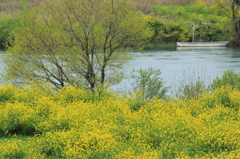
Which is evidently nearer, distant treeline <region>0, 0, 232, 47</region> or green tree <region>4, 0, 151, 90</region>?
green tree <region>4, 0, 151, 90</region>

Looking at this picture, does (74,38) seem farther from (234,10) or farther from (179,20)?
(179,20)

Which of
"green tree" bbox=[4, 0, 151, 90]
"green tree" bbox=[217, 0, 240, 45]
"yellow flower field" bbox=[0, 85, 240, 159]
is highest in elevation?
"green tree" bbox=[217, 0, 240, 45]

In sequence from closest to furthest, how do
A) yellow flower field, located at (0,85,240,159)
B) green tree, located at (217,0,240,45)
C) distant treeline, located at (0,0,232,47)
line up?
yellow flower field, located at (0,85,240,159) < green tree, located at (217,0,240,45) < distant treeline, located at (0,0,232,47)

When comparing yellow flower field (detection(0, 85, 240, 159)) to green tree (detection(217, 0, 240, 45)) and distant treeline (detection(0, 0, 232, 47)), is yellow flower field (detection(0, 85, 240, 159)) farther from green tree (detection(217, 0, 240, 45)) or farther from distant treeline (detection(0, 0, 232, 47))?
distant treeline (detection(0, 0, 232, 47))

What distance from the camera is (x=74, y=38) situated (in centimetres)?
1734

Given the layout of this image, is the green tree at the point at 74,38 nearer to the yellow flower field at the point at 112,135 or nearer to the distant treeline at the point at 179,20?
the yellow flower field at the point at 112,135

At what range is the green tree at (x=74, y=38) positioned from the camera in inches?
672

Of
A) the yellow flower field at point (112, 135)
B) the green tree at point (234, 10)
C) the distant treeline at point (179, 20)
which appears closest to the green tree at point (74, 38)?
the yellow flower field at point (112, 135)

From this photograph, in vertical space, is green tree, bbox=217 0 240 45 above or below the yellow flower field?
above

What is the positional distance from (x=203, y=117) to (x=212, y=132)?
6.01 feet

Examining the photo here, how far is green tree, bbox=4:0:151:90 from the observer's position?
56.0ft

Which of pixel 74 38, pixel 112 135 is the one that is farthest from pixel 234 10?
pixel 112 135

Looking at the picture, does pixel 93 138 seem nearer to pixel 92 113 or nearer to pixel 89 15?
pixel 92 113

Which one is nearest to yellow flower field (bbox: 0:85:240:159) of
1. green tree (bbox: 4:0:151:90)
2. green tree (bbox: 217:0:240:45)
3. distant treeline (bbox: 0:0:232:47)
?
green tree (bbox: 4:0:151:90)
